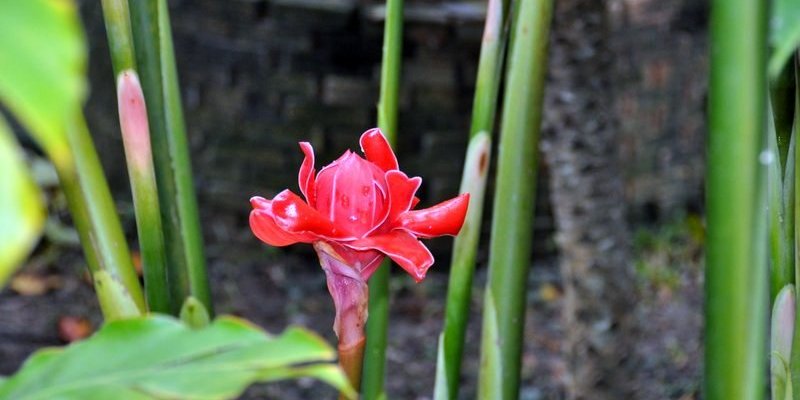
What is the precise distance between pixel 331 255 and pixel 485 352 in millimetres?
203

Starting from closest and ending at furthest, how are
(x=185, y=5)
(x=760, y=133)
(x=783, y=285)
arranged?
(x=760, y=133) → (x=783, y=285) → (x=185, y=5)

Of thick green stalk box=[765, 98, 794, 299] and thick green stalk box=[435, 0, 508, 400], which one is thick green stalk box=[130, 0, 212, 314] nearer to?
thick green stalk box=[435, 0, 508, 400]

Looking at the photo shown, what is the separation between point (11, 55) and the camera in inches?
7.0

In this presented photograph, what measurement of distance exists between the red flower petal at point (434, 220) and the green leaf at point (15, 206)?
0.87 feet

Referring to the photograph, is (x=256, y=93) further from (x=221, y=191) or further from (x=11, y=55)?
(x=11, y=55)

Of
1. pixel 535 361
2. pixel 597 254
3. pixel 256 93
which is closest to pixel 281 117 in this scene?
pixel 256 93

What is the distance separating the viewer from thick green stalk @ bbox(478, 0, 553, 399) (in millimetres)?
584

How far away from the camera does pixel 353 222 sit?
17.0 inches

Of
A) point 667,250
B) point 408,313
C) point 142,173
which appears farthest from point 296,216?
point 667,250

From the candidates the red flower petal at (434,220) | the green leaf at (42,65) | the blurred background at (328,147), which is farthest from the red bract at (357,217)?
the blurred background at (328,147)

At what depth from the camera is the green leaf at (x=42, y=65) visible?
171mm

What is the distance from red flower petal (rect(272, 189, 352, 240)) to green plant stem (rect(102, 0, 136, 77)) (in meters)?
0.17

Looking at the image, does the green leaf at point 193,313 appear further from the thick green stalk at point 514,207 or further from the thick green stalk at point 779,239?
the thick green stalk at point 779,239

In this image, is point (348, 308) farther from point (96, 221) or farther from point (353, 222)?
point (96, 221)
